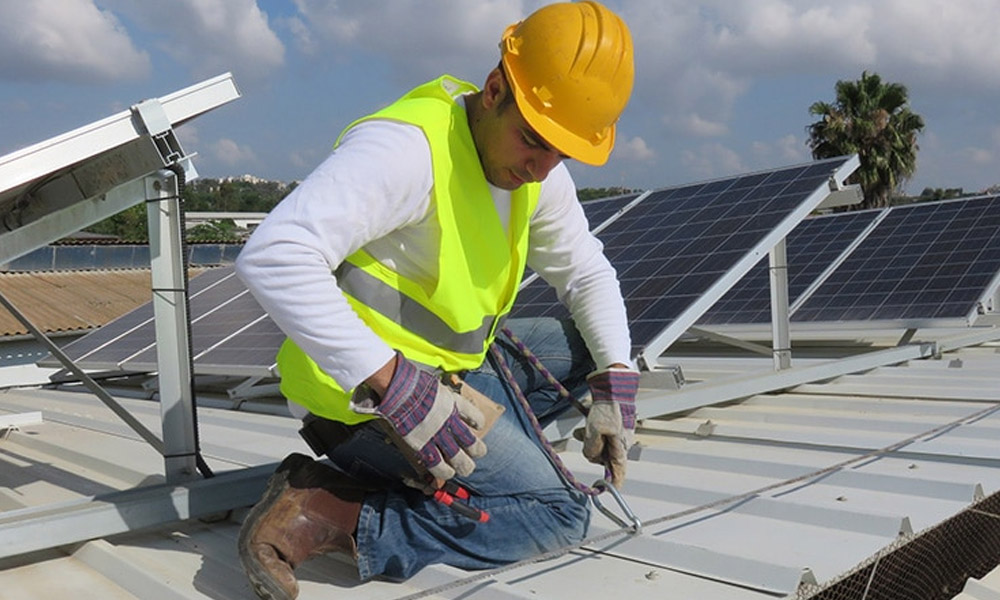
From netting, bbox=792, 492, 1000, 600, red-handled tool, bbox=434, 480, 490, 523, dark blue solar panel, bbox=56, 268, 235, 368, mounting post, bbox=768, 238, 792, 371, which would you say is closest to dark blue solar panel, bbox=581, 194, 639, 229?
mounting post, bbox=768, 238, 792, 371

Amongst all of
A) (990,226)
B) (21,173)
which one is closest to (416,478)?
(21,173)

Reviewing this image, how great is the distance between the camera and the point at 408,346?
8.46 feet

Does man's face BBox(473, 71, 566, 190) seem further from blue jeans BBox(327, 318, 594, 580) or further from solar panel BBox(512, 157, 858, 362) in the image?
solar panel BBox(512, 157, 858, 362)

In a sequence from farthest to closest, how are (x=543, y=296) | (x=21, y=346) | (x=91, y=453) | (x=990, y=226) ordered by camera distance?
1. (x=21, y=346)
2. (x=990, y=226)
3. (x=543, y=296)
4. (x=91, y=453)

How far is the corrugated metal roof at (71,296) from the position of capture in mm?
15367

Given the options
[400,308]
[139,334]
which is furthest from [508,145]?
[139,334]

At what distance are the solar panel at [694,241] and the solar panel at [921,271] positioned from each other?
181 cm

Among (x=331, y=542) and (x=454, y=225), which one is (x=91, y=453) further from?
(x=454, y=225)

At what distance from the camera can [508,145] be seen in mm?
2555

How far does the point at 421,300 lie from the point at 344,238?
1.19 ft

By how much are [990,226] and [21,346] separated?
532 inches

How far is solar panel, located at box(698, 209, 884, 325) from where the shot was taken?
8.19 metres

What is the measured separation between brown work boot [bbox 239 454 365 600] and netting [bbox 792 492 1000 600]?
51.6 inches

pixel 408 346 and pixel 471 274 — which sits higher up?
pixel 471 274
